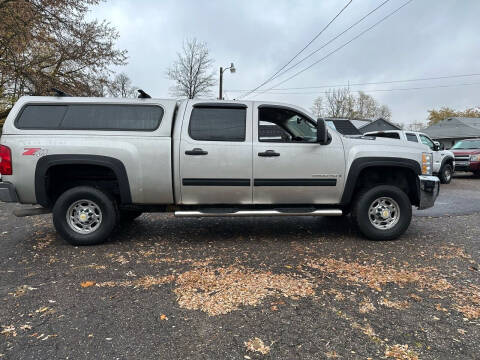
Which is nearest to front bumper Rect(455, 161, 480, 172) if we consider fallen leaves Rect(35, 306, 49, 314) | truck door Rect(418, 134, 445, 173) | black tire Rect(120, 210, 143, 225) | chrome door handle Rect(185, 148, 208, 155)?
truck door Rect(418, 134, 445, 173)

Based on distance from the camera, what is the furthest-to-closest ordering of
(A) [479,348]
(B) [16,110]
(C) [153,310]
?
(B) [16,110]
(C) [153,310]
(A) [479,348]

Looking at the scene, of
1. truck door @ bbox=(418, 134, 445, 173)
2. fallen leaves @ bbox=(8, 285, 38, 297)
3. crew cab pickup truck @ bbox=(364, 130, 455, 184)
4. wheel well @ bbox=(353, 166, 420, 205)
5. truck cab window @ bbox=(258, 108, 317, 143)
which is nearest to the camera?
fallen leaves @ bbox=(8, 285, 38, 297)

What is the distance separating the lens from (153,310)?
261 centimetres

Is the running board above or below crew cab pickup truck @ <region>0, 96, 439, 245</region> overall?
below

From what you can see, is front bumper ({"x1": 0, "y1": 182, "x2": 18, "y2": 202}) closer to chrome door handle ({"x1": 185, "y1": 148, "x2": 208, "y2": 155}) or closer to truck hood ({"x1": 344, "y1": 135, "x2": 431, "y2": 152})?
chrome door handle ({"x1": 185, "y1": 148, "x2": 208, "y2": 155})

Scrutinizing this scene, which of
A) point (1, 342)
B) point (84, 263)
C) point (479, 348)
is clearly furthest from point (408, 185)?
point (1, 342)

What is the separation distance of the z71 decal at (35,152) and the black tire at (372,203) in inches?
169

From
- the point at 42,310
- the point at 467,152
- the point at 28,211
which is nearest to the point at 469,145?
the point at 467,152

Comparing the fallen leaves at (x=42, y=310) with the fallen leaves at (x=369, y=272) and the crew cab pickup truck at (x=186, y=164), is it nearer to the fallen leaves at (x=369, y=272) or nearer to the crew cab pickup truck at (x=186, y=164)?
the crew cab pickup truck at (x=186, y=164)

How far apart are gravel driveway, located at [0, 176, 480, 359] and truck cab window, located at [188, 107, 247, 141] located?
1.53 m

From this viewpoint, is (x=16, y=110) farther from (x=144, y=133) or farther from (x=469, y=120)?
(x=469, y=120)

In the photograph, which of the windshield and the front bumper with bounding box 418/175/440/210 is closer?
the front bumper with bounding box 418/175/440/210

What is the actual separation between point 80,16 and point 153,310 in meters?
15.9

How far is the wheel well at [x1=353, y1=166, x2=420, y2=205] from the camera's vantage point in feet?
15.0
